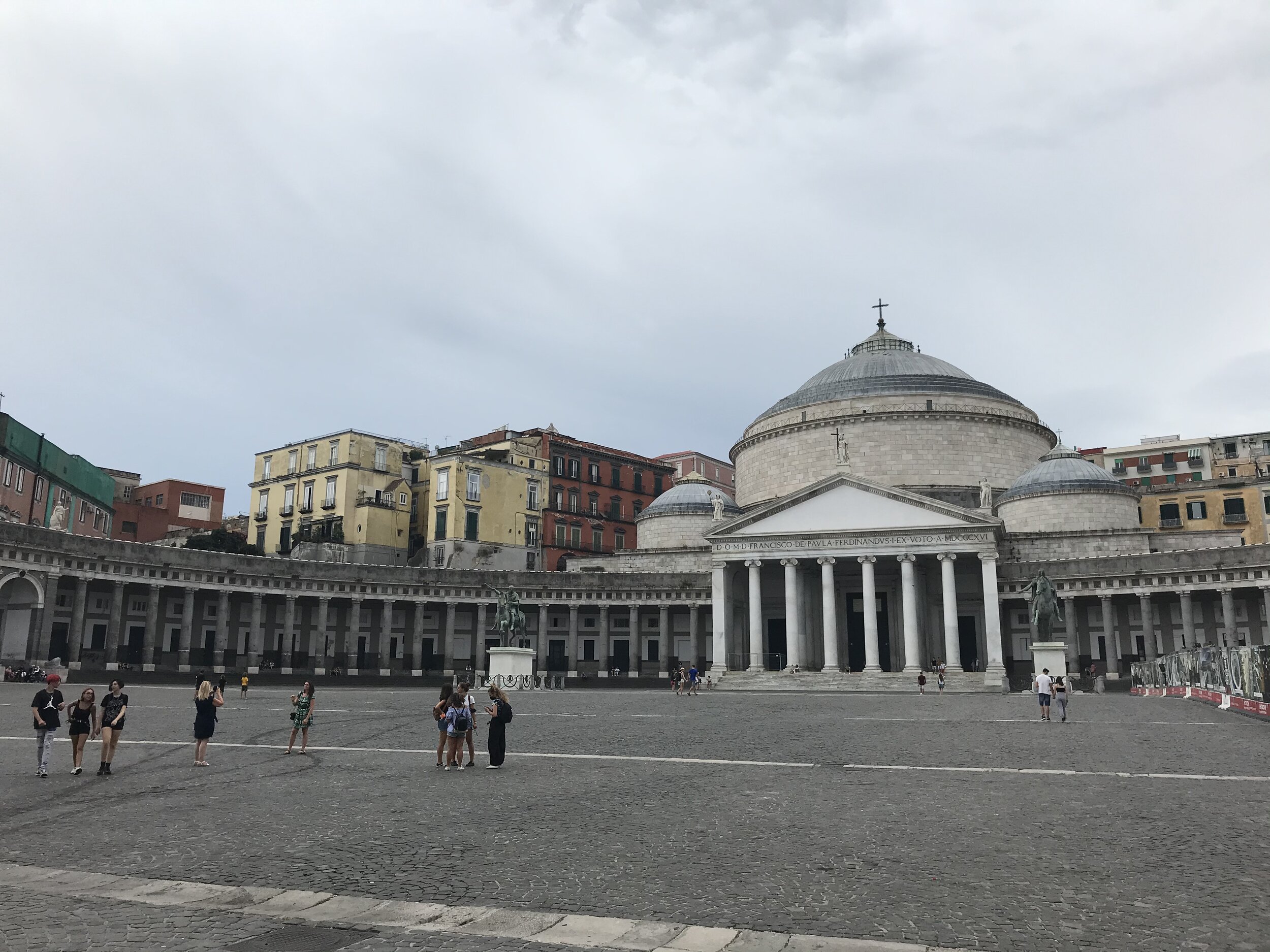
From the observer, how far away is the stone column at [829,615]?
166ft

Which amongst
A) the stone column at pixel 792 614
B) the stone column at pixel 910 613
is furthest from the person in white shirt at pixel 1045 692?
the stone column at pixel 792 614

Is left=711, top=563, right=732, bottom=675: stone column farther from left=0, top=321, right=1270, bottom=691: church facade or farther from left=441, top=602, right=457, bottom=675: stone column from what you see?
left=441, top=602, right=457, bottom=675: stone column

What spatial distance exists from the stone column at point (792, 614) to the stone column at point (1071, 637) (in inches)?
550

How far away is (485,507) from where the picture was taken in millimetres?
70500

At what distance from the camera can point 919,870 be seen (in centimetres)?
813

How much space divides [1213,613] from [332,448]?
180 feet

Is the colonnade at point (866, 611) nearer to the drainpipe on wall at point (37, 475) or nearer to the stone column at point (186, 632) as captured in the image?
the stone column at point (186, 632)

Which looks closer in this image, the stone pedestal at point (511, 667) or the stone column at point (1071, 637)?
the stone pedestal at point (511, 667)

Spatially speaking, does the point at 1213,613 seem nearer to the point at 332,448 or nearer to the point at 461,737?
the point at 461,737

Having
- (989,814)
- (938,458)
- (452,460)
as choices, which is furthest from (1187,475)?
(989,814)

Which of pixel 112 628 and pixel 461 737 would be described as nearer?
pixel 461 737

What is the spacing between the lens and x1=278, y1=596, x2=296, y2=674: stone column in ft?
182

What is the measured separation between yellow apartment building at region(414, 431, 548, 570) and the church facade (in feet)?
16.9

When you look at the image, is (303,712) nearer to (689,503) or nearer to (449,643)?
(449,643)
